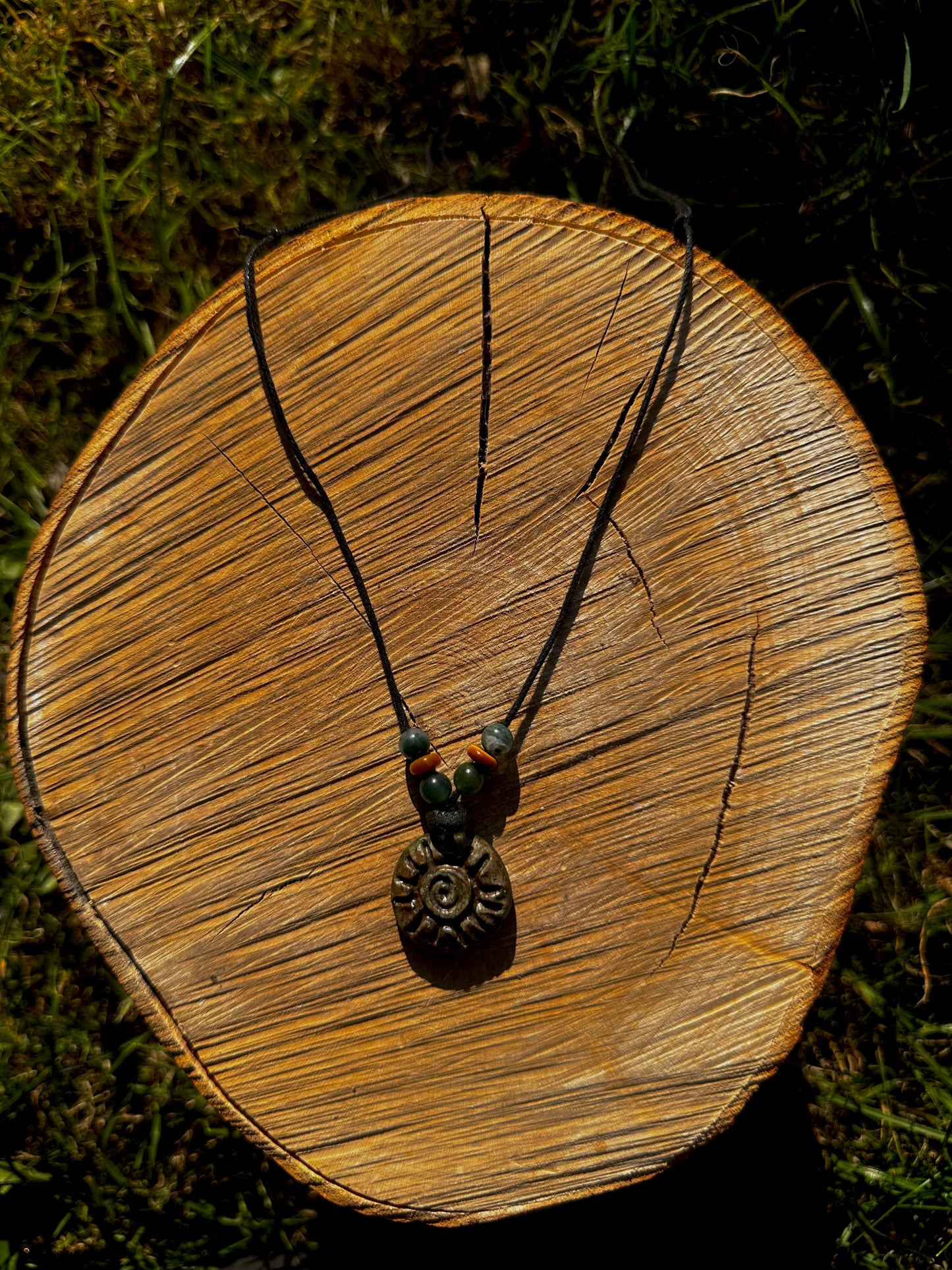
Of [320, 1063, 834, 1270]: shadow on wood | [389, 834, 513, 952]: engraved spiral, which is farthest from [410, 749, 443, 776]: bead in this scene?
[320, 1063, 834, 1270]: shadow on wood

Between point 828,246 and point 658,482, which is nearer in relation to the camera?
point 658,482

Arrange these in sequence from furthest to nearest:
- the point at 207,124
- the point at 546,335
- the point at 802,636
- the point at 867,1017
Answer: the point at 207,124 < the point at 867,1017 < the point at 546,335 < the point at 802,636

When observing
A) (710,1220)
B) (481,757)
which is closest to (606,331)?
(481,757)

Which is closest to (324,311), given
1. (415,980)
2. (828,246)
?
(415,980)

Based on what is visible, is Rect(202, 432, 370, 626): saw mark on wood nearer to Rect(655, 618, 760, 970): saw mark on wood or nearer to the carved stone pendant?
the carved stone pendant

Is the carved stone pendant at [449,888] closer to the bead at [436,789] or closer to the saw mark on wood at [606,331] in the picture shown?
the bead at [436,789]

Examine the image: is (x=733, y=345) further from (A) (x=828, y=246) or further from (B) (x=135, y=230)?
(B) (x=135, y=230)

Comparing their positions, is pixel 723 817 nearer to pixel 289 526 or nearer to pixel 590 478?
pixel 590 478
